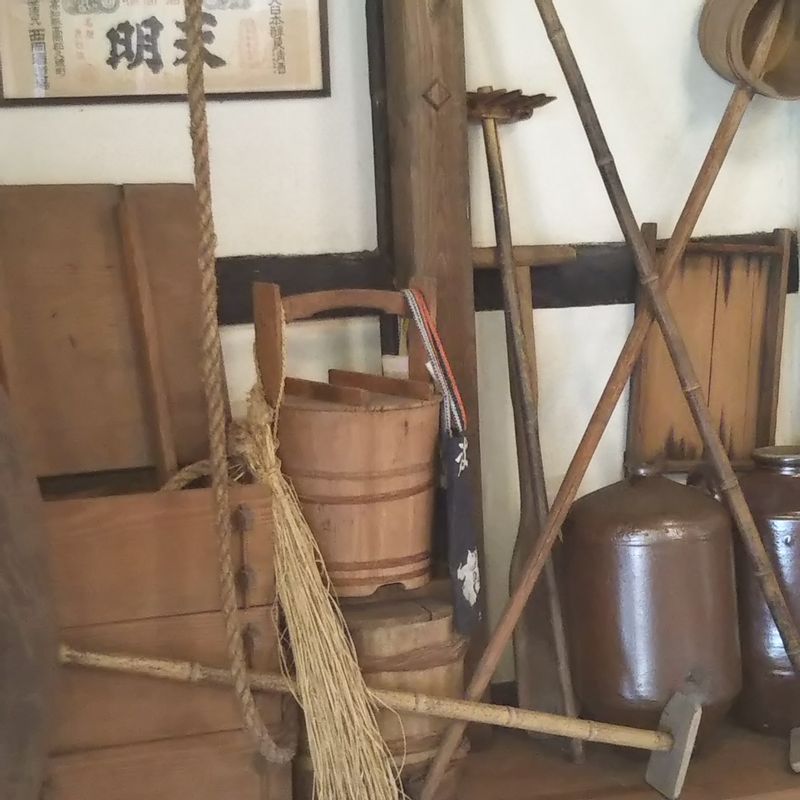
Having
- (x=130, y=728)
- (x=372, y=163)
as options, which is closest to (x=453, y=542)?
(x=130, y=728)

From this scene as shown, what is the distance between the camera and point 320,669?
A: 54.9 inches

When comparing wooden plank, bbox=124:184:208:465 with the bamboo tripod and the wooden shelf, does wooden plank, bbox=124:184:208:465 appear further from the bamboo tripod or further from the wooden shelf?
the wooden shelf

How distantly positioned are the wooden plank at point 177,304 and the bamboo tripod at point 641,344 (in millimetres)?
616

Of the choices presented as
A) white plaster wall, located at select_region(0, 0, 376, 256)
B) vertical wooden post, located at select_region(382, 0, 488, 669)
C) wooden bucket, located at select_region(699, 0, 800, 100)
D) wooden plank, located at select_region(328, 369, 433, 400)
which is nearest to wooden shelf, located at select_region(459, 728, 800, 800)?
vertical wooden post, located at select_region(382, 0, 488, 669)

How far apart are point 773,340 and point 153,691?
1.39 metres

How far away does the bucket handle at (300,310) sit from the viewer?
57.2 inches

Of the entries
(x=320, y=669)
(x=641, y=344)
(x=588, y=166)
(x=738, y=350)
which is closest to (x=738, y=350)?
(x=738, y=350)

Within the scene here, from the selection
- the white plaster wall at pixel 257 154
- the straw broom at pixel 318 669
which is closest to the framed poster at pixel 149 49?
the white plaster wall at pixel 257 154

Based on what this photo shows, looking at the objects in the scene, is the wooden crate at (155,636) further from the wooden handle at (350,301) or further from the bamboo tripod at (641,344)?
the bamboo tripod at (641,344)

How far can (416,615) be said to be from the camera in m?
1.48

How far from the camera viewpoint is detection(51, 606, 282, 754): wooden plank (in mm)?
1354

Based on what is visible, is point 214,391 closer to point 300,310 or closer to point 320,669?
point 300,310

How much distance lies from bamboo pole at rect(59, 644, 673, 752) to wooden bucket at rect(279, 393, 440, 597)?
172 millimetres

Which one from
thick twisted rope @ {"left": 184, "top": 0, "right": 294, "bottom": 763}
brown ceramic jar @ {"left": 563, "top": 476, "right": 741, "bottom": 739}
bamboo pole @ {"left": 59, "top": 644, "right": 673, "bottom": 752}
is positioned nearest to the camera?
thick twisted rope @ {"left": 184, "top": 0, "right": 294, "bottom": 763}
